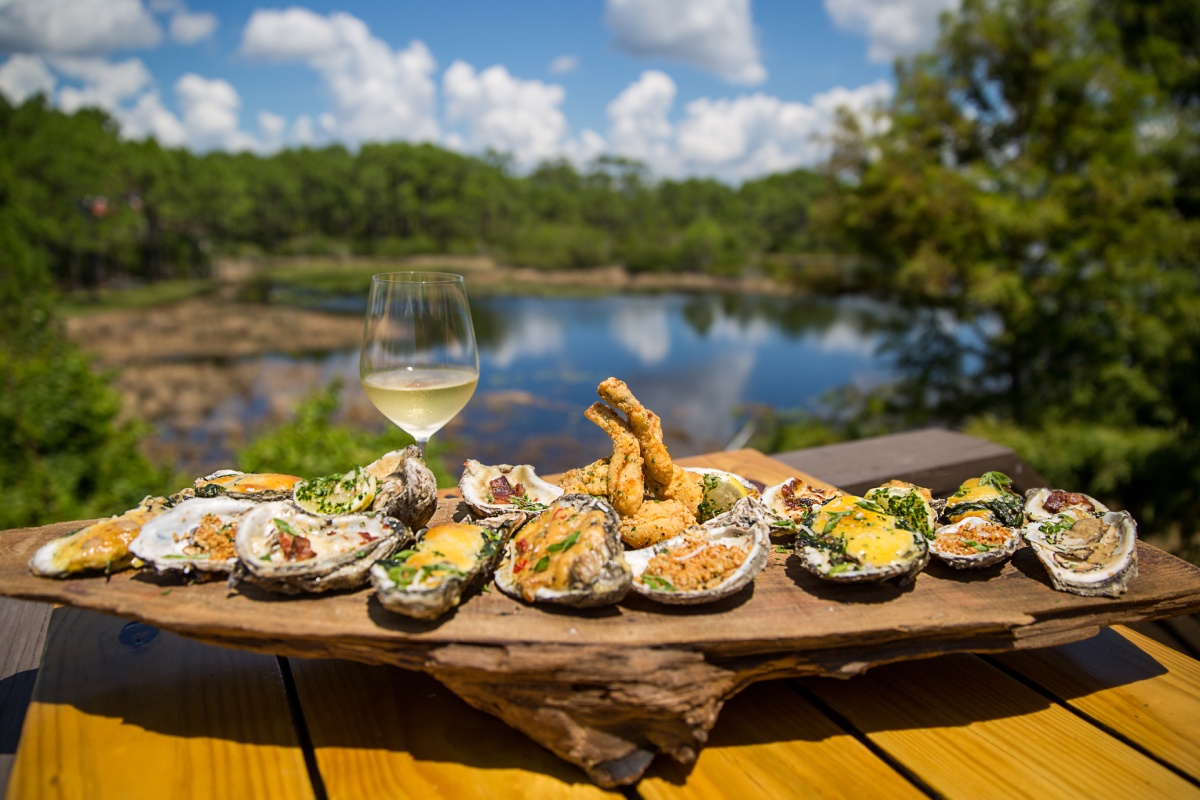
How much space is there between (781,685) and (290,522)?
1095mm

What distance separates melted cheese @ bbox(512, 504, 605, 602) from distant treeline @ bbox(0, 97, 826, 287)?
23.6m

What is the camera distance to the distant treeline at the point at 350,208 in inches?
1209

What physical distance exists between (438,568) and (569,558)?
240mm

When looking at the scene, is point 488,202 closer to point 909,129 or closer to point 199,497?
point 909,129

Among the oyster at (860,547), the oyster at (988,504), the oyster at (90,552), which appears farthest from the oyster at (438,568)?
the oyster at (988,504)

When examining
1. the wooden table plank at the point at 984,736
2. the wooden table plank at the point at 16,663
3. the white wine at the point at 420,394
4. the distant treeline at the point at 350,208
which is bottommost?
the wooden table plank at the point at 16,663

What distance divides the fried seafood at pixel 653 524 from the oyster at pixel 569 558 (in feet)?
0.45

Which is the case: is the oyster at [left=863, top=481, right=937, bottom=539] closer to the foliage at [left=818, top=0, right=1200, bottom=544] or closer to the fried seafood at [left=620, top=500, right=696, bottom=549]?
the fried seafood at [left=620, top=500, right=696, bottom=549]

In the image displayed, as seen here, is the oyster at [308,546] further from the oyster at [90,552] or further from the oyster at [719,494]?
the oyster at [719,494]

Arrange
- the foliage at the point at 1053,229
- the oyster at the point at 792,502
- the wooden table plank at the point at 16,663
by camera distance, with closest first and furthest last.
Answer: the wooden table plank at the point at 16,663 < the oyster at the point at 792,502 < the foliage at the point at 1053,229

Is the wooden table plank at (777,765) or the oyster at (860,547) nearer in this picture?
the wooden table plank at (777,765)

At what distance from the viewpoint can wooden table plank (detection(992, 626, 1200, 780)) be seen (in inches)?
55.2

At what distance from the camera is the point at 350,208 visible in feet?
207

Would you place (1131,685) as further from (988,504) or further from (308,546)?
(308,546)
